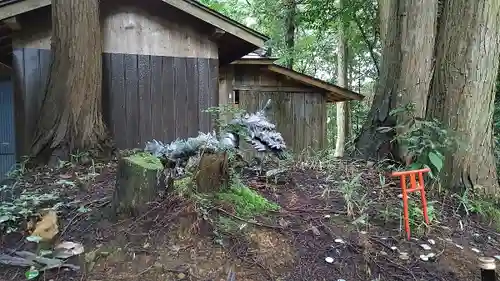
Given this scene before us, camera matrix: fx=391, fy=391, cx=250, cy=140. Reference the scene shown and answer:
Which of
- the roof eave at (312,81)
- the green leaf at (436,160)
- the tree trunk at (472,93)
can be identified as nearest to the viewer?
the green leaf at (436,160)

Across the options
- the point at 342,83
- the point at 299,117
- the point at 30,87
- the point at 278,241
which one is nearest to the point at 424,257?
the point at 278,241

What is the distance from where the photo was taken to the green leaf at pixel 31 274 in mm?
2293

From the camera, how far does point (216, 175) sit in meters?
3.04

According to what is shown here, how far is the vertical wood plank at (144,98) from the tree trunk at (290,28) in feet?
25.4

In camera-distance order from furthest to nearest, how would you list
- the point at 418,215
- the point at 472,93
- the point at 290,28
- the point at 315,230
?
the point at 290,28, the point at 472,93, the point at 418,215, the point at 315,230

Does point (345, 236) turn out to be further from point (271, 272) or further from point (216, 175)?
point (216, 175)

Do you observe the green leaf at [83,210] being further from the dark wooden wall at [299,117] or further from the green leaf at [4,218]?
the dark wooden wall at [299,117]

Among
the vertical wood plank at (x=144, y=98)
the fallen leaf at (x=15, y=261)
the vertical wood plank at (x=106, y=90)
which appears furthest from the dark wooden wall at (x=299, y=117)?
the fallen leaf at (x=15, y=261)

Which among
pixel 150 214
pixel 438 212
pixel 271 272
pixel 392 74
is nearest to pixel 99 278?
pixel 150 214

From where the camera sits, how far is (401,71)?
14.0 feet

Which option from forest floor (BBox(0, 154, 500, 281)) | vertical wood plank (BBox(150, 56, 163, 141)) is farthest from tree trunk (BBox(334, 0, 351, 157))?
forest floor (BBox(0, 154, 500, 281))

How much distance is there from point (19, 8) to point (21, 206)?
3.40 meters

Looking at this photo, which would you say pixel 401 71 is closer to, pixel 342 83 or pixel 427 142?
pixel 427 142

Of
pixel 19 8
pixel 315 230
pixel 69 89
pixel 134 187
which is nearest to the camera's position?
pixel 134 187
